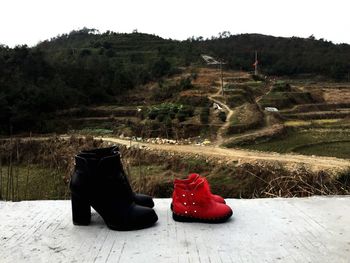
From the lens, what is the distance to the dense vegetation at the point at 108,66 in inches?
975

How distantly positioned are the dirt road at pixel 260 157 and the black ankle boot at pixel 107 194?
12.2 m

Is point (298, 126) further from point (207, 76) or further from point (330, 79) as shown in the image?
point (330, 79)

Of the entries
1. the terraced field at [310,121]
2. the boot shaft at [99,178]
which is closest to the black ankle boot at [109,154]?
the boot shaft at [99,178]

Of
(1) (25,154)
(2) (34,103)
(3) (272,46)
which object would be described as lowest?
(1) (25,154)

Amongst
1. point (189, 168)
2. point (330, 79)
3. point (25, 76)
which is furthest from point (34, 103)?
point (330, 79)

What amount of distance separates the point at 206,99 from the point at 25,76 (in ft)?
37.8

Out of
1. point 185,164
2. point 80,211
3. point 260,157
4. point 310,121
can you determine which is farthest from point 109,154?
point 310,121

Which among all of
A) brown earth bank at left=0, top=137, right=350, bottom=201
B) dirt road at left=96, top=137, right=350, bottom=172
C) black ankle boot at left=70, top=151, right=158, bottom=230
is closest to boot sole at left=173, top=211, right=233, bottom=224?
black ankle boot at left=70, top=151, right=158, bottom=230

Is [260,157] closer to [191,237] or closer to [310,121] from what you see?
[310,121]

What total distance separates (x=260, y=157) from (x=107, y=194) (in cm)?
1442

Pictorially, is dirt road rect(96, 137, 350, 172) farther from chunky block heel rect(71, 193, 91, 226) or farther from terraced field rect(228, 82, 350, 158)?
chunky block heel rect(71, 193, 91, 226)

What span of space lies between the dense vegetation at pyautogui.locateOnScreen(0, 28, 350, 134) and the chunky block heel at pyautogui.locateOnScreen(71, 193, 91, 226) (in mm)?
4384

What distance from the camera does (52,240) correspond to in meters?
2.10

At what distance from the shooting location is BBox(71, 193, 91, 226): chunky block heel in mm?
2246
